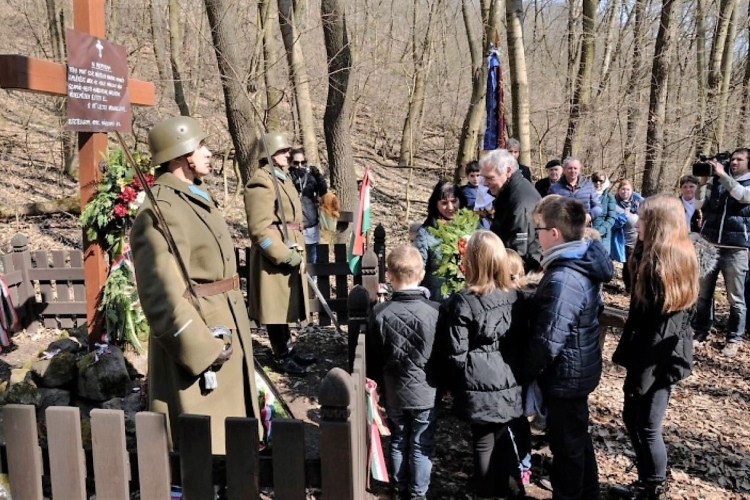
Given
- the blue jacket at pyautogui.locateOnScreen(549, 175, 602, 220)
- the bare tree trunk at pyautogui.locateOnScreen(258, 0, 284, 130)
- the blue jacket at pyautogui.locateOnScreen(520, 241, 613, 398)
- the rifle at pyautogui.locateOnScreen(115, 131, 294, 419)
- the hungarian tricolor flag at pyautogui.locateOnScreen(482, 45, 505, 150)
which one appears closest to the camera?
the rifle at pyautogui.locateOnScreen(115, 131, 294, 419)

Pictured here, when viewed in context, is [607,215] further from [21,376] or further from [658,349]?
[21,376]

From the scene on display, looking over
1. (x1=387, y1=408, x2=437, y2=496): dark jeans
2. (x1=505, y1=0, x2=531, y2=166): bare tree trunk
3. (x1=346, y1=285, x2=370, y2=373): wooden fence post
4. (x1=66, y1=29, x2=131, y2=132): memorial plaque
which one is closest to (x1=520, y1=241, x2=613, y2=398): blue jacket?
(x1=387, y1=408, x2=437, y2=496): dark jeans

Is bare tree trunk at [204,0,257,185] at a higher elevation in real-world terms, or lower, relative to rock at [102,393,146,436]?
higher

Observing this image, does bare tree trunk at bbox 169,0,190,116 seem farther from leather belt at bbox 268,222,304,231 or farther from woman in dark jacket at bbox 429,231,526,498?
woman in dark jacket at bbox 429,231,526,498

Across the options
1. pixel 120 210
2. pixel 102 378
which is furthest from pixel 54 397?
pixel 120 210

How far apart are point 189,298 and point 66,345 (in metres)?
2.69

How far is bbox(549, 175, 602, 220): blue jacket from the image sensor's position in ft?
24.6

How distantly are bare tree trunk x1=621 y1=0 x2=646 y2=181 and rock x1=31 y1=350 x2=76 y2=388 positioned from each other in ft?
39.4

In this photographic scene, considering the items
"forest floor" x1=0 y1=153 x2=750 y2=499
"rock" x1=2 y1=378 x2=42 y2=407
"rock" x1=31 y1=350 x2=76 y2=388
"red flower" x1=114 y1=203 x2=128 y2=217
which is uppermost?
"red flower" x1=114 y1=203 x2=128 y2=217

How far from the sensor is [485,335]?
10.2 feet

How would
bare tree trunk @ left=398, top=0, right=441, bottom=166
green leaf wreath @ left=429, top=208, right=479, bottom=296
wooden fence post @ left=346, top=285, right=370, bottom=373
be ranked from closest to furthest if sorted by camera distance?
wooden fence post @ left=346, top=285, right=370, bottom=373, green leaf wreath @ left=429, top=208, right=479, bottom=296, bare tree trunk @ left=398, top=0, right=441, bottom=166

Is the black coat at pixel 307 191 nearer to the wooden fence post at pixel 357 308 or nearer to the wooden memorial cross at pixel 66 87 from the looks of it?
the wooden memorial cross at pixel 66 87

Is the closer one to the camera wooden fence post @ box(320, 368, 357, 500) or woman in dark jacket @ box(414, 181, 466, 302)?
wooden fence post @ box(320, 368, 357, 500)

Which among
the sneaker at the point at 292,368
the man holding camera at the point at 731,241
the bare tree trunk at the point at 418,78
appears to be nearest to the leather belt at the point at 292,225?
the sneaker at the point at 292,368
